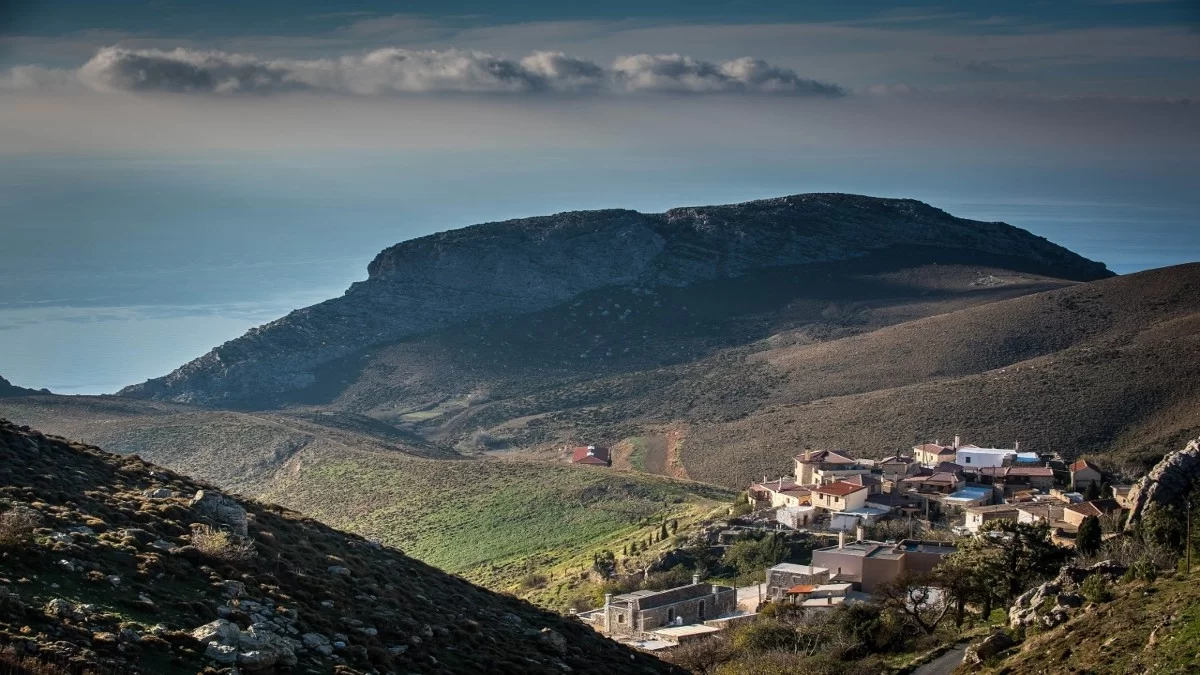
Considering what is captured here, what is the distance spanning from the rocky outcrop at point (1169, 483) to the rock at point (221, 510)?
21.0 meters

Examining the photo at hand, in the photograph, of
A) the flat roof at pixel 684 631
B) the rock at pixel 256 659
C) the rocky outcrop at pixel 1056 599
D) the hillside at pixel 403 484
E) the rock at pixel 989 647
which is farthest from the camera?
the hillside at pixel 403 484

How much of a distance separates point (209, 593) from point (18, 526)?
7.13 feet

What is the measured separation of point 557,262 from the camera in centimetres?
11631

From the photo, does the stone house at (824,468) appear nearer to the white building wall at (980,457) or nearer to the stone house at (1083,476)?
the white building wall at (980,457)

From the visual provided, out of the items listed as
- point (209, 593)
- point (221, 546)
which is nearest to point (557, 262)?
point (221, 546)

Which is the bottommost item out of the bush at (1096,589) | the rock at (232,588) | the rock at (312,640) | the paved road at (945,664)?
the paved road at (945,664)

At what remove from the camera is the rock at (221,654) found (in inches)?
582

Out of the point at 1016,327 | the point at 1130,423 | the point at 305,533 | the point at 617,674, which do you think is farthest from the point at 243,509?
the point at 1016,327

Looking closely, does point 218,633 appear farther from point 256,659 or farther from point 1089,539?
point 1089,539

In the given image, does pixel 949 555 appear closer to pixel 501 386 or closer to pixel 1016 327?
pixel 1016 327

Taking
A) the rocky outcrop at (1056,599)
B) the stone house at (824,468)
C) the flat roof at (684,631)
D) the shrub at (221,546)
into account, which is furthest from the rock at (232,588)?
the stone house at (824,468)

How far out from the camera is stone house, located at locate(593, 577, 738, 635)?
3197 cm

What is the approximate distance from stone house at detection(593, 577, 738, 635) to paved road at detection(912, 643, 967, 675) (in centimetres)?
825

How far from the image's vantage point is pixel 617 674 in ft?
66.4
